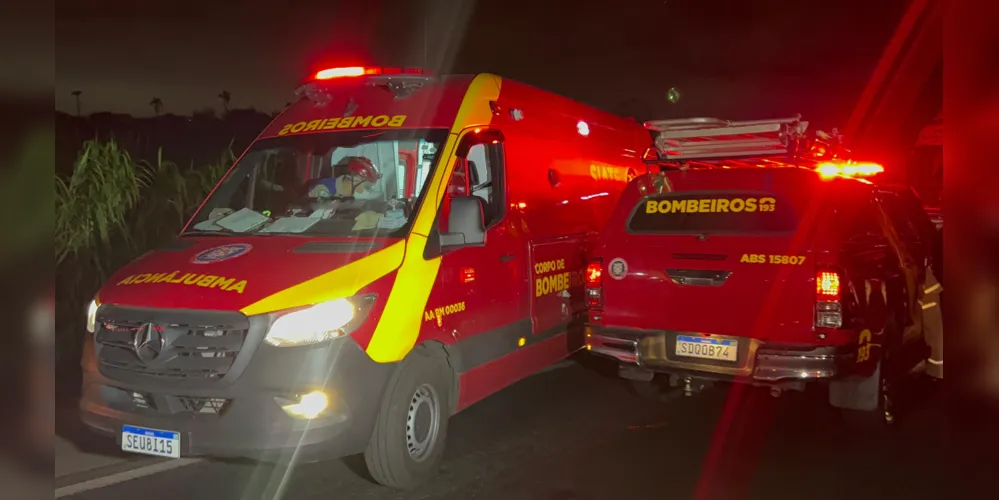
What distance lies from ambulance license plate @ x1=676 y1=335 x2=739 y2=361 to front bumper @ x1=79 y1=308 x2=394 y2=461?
2396mm

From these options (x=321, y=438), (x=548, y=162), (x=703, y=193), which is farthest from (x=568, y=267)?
(x=321, y=438)

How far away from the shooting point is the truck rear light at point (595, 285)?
583 centimetres

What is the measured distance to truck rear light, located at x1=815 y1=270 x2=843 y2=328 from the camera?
4.84m

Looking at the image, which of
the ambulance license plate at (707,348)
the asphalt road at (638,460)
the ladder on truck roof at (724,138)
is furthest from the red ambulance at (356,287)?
the ambulance license plate at (707,348)

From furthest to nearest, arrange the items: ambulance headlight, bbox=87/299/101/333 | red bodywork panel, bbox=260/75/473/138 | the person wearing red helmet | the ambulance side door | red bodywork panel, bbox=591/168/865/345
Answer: the person wearing red helmet, red bodywork panel, bbox=260/75/473/138, the ambulance side door, red bodywork panel, bbox=591/168/865/345, ambulance headlight, bbox=87/299/101/333

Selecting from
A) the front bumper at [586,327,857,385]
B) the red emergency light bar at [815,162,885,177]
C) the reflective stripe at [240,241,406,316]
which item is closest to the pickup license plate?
the reflective stripe at [240,241,406,316]

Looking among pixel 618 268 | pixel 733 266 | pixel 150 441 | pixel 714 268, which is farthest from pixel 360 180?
pixel 733 266

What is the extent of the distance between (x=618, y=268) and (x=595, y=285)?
0.28 metres

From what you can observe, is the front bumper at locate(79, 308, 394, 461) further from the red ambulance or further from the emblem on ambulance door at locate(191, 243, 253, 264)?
the emblem on ambulance door at locate(191, 243, 253, 264)

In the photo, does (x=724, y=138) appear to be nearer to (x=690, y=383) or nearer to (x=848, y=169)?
(x=848, y=169)

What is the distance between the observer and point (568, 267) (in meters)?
6.89

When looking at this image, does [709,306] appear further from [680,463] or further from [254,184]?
[254,184]

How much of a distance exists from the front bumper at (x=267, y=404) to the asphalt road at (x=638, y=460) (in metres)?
0.68

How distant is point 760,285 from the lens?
5.07 meters
